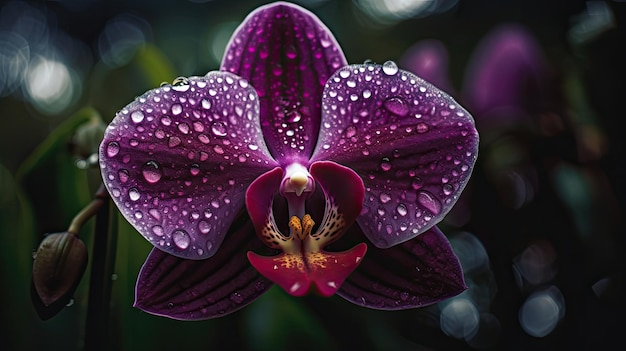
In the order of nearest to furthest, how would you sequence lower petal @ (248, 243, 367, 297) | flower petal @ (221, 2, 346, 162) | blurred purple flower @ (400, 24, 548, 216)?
1. lower petal @ (248, 243, 367, 297)
2. flower petal @ (221, 2, 346, 162)
3. blurred purple flower @ (400, 24, 548, 216)

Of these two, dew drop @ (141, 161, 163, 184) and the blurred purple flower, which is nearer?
dew drop @ (141, 161, 163, 184)

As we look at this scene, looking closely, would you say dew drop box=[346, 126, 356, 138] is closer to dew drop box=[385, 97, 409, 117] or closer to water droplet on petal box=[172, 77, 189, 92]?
dew drop box=[385, 97, 409, 117]

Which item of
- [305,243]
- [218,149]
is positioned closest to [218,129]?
[218,149]

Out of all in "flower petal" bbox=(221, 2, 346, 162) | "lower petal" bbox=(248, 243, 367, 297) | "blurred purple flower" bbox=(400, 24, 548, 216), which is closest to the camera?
"lower petal" bbox=(248, 243, 367, 297)

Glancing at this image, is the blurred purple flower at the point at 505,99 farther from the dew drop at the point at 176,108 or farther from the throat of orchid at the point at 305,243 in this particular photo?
the dew drop at the point at 176,108

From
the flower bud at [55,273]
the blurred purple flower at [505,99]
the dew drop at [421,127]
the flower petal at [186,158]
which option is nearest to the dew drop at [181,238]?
the flower petal at [186,158]

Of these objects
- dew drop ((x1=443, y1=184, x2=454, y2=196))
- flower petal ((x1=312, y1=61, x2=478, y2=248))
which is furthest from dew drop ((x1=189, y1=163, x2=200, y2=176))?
dew drop ((x1=443, y1=184, x2=454, y2=196))

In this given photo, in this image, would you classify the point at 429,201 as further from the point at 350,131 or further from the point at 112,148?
the point at 112,148
